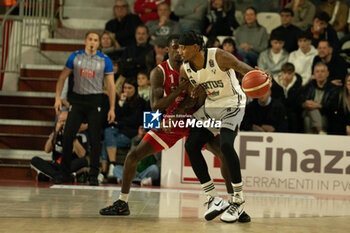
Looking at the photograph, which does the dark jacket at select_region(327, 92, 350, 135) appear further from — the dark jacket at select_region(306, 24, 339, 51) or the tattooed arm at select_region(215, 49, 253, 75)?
the tattooed arm at select_region(215, 49, 253, 75)

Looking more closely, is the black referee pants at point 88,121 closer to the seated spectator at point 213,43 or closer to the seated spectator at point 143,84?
the seated spectator at point 143,84

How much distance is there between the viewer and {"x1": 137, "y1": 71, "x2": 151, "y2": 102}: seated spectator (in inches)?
A: 409

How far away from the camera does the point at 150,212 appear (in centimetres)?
651

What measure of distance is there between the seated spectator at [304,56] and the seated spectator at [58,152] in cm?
385

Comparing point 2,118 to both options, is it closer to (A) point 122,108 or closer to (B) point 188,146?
(A) point 122,108

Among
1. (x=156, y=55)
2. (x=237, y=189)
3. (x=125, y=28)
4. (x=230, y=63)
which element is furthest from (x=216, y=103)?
(x=125, y=28)

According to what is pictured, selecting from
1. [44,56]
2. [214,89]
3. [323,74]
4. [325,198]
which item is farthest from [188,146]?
[44,56]

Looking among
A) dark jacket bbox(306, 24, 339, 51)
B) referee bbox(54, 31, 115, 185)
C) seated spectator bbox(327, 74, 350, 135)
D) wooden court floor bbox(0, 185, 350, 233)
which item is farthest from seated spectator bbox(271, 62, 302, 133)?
referee bbox(54, 31, 115, 185)

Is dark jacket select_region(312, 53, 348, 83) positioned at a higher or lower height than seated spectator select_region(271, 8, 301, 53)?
lower

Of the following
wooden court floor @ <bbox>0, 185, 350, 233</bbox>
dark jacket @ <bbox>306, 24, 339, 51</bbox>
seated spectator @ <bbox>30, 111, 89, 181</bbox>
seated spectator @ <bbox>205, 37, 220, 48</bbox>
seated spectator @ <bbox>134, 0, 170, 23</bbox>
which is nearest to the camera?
wooden court floor @ <bbox>0, 185, 350, 233</bbox>

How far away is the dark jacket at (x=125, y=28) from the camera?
39.6 feet

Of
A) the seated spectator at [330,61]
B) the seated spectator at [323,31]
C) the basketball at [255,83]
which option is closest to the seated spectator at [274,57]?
the seated spectator at [330,61]

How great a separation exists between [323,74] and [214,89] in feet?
15.1

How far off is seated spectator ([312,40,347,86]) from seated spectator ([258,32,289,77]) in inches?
22.9
